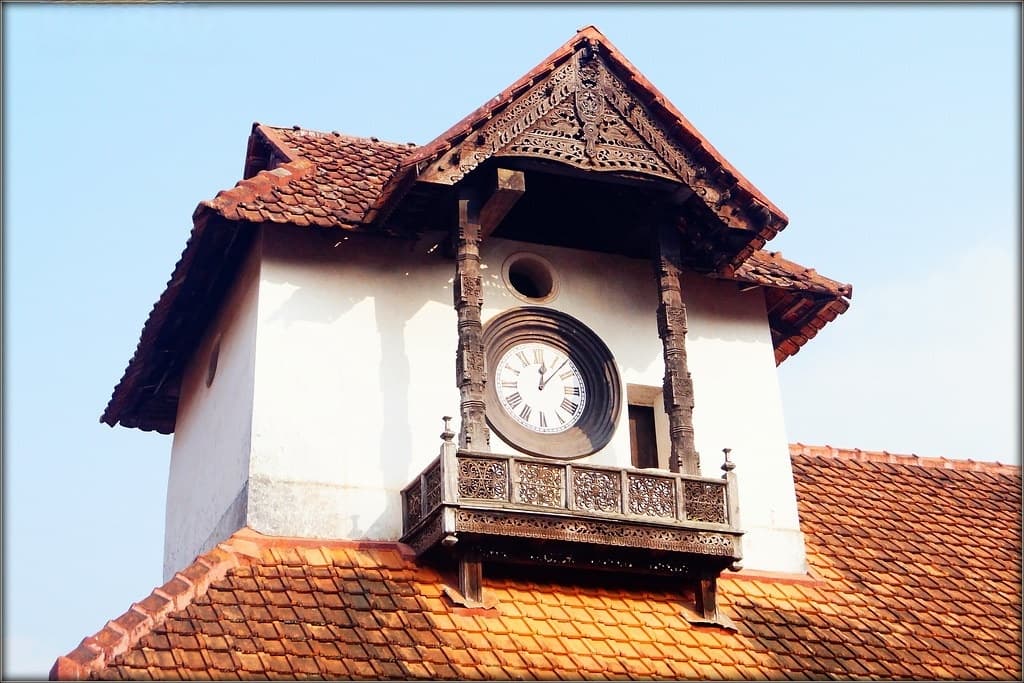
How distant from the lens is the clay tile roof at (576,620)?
1057 centimetres

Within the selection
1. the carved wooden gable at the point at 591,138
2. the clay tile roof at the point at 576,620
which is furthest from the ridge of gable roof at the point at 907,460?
the carved wooden gable at the point at 591,138

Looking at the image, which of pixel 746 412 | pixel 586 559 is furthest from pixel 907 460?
pixel 586 559

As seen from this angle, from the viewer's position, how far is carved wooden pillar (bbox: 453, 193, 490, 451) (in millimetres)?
12172

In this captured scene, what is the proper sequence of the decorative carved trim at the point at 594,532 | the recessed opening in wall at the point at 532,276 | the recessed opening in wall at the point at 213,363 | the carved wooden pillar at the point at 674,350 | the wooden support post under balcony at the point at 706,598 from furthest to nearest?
the recessed opening in wall at the point at 213,363 < the recessed opening in wall at the point at 532,276 < the carved wooden pillar at the point at 674,350 < the wooden support post under balcony at the point at 706,598 < the decorative carved trim at the point at 594,532

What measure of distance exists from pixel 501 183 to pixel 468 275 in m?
0.94

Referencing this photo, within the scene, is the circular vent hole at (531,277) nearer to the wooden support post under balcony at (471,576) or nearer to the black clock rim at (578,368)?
the black clock rim at (578,368)

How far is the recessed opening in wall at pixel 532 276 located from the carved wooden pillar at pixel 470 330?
112cm

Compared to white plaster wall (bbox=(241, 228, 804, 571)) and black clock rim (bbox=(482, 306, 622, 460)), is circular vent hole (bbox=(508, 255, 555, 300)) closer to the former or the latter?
white plaster wall (bbox=(241, 228, 804, 571))

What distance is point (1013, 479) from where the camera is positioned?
17.8 m

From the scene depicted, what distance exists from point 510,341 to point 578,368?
78cm

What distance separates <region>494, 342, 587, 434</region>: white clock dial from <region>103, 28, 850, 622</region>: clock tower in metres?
0.02

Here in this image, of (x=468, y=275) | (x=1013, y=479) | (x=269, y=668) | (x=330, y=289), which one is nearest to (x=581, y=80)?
(x=468, y=275)

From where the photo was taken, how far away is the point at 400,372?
44.5 feet

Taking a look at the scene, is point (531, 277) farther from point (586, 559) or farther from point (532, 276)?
point (586, 559)
